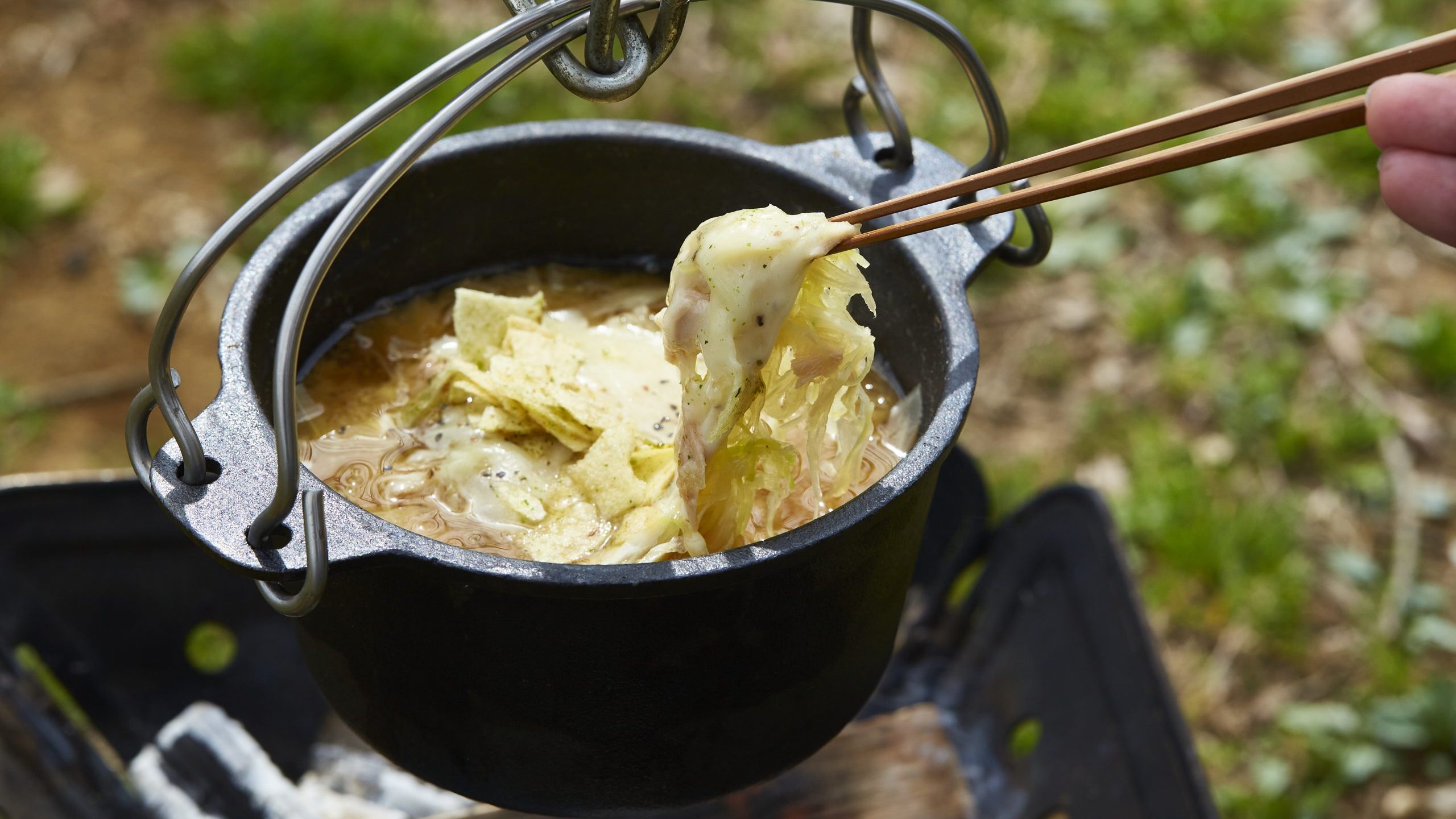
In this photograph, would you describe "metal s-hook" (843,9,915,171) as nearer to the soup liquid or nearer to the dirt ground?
the soup liquid

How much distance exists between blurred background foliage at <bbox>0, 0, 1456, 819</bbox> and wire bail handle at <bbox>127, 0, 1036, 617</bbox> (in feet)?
7.44

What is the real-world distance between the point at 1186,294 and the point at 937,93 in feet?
4.03

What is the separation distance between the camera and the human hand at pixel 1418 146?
1.35m

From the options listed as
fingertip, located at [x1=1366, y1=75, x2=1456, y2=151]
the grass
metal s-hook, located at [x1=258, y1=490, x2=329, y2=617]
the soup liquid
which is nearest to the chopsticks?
fingertip, located at [x1=1366, y1=75, x2=1456, y2=151]

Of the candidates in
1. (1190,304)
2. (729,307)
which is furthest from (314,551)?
(1190,304)

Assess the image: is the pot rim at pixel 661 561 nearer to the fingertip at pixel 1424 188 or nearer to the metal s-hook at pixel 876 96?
the metal s-hook at pixel 876 96

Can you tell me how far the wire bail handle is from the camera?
1.32m

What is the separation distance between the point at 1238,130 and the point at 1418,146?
1.01 feet

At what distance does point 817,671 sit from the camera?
68.3 inches

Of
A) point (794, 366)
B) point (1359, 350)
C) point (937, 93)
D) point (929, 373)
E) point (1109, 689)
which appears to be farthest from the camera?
point (937, 93)

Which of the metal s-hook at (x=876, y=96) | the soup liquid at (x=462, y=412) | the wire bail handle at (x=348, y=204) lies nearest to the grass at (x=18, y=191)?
the soup liquid at (x=462, y=412)

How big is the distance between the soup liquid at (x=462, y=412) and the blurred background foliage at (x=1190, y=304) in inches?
60.6

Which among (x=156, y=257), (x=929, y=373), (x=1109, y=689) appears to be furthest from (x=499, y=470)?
(x=156, y=257)

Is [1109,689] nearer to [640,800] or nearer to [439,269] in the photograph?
[640,800]
